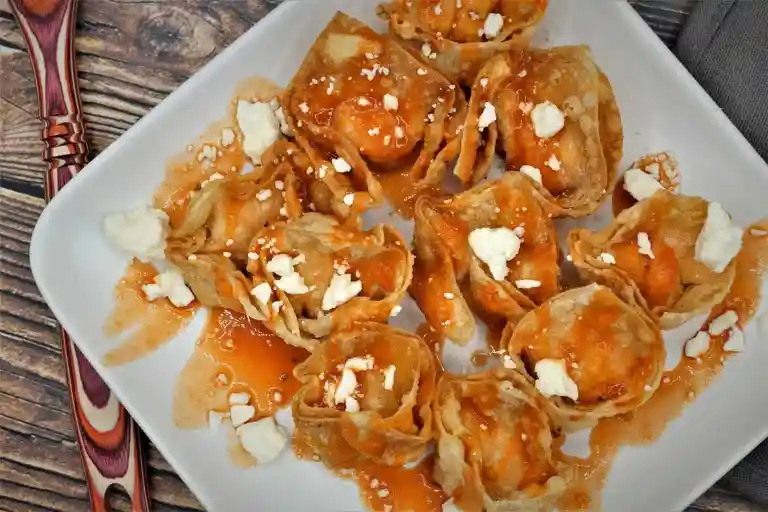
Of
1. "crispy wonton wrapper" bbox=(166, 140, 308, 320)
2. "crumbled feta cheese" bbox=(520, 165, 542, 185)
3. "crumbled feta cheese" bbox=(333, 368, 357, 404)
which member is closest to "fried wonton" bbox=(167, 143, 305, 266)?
"crispy wonton wrapper" bbox=(166, 140, 308, 320)

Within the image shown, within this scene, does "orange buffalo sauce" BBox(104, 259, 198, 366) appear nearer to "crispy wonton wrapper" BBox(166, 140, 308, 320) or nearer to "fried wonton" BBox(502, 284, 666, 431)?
"crispy wonton wrapper" BBox(166, 140, 308, 320)

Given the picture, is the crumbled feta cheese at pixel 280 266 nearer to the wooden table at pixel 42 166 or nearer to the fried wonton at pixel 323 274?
the fried wonton at pixel 323 274

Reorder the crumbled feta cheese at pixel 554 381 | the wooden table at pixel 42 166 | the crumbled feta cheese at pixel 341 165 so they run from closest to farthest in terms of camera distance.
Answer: the crumbled feta cheese at pixel 554 381, the crumbled feta cheese at pixel 341 165, the wooden table at pixel 42 166

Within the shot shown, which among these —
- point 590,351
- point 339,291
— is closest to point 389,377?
point 339,291

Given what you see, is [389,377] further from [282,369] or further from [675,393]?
[675,393]

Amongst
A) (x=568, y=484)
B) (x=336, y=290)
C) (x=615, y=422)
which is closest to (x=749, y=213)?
(x=615, y=422)

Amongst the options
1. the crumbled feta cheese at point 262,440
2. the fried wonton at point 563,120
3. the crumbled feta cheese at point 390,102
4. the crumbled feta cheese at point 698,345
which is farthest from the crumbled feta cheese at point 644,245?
the crumbled feta cheese at point 262,440

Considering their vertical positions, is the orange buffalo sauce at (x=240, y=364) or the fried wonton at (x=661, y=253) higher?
the fried wonton at (x=661, y=253)
